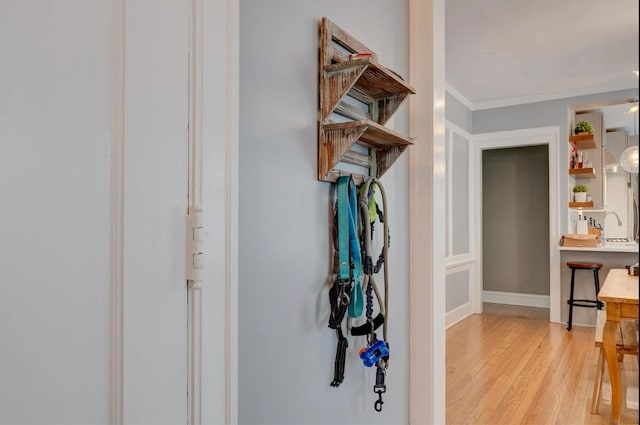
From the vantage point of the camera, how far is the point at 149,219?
2.65 ft

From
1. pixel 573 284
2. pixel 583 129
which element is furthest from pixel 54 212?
pixel 583 129

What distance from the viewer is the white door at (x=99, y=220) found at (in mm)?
633

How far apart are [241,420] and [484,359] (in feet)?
10.2

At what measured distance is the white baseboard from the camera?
4719 millimetres

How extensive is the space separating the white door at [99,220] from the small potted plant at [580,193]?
5.17 m

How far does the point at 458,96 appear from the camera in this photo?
4922 mm

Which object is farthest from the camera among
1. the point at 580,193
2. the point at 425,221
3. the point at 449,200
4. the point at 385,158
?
the point at 580,193

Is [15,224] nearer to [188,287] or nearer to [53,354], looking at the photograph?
[53,354]

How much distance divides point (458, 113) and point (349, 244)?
13.5ft

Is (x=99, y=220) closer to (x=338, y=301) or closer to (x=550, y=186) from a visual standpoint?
(x=338, y=301)

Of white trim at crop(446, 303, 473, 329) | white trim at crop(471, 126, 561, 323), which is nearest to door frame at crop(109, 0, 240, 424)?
white trim at crop(446, 303, 473, 329)

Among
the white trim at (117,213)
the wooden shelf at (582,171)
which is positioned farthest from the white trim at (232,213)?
the wooden shelf at (582,171)

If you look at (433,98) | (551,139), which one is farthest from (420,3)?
(551,139)

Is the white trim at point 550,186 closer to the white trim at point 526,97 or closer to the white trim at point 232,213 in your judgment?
the white trim at point 526,97
